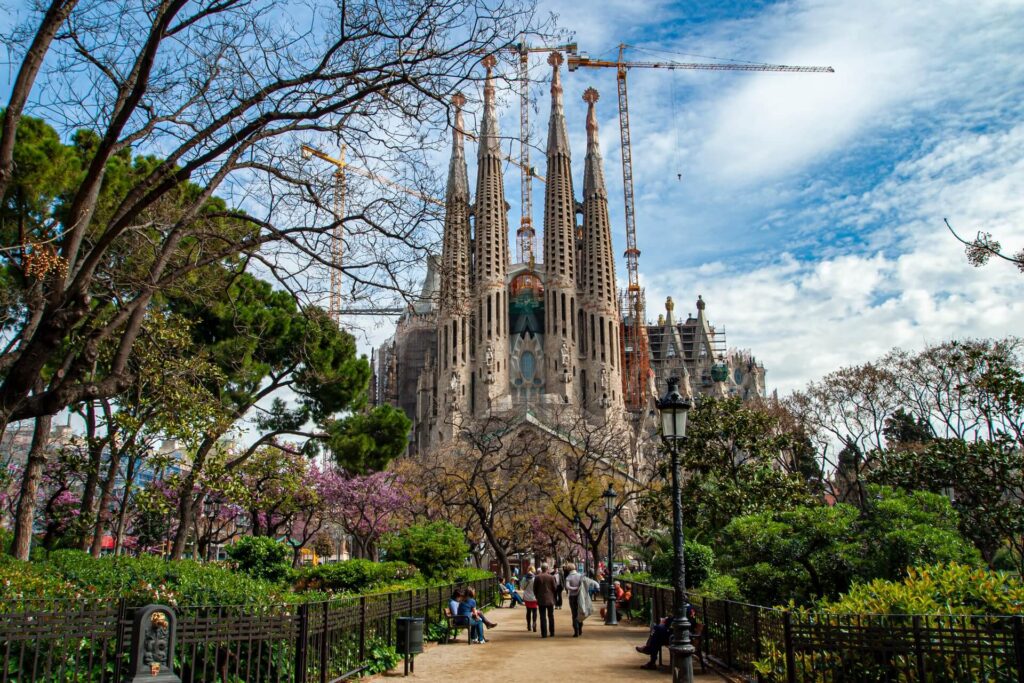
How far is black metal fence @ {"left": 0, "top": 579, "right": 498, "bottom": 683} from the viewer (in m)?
6.12

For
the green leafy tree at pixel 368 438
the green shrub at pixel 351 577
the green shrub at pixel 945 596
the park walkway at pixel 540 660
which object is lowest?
the park walkway at pixel 540 660

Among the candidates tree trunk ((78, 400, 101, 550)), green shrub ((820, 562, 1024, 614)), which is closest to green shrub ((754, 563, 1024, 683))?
green shrub ((820, 562, 1024, 614))

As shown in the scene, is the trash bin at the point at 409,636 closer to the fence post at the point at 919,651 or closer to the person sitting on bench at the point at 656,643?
the person sitting on bench at the point at 656,643

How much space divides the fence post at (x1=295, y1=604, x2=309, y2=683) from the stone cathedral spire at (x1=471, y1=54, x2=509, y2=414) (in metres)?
66.2

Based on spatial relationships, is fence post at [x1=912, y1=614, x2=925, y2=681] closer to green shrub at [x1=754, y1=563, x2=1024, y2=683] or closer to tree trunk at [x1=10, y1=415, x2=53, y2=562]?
green shrub at [x1=754, y1=563, x2=1024, y2=683]

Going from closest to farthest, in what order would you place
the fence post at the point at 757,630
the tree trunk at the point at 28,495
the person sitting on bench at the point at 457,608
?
the fence post at the point at 757,630
the person sitting on bench at the point at 457,608
the tree trunk at the point at 28,495

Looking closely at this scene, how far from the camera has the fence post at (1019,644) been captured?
5.57m

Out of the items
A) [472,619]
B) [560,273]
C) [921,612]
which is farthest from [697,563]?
[560,273]

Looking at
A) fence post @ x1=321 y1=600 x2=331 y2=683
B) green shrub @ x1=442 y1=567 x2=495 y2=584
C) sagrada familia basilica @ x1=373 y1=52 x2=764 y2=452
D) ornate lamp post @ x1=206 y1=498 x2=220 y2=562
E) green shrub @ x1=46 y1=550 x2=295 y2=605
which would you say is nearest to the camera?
green shrub @ x1=46 y1=550 x2=295 y2=605

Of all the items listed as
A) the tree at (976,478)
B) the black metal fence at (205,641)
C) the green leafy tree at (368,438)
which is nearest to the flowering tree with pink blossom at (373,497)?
the green leafy tree at (368,438)

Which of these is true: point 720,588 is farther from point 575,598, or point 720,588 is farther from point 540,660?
point 540,660

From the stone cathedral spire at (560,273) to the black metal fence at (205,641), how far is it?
66162 millimetres

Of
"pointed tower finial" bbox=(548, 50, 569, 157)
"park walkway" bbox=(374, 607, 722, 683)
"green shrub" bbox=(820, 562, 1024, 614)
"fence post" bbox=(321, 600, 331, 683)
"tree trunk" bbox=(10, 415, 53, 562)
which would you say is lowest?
"park walkway" bbox=(374, 607, 722, 683)

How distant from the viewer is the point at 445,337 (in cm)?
7862
